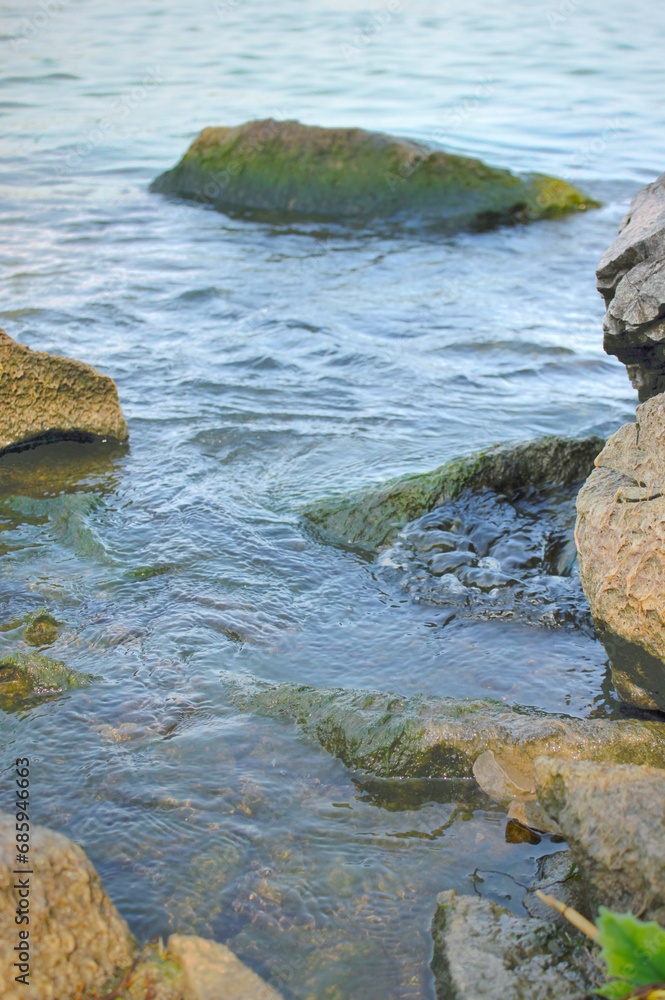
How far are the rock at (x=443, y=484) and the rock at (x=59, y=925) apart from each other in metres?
2.43

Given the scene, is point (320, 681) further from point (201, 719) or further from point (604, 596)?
point (604, 596)

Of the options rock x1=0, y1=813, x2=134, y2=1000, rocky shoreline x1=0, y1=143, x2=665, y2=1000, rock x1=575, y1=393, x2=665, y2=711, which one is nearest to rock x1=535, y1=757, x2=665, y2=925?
rocky shoreline x1=0, y1=143, x2=665, y2=1000

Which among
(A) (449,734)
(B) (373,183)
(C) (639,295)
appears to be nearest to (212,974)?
(A) (449,734)

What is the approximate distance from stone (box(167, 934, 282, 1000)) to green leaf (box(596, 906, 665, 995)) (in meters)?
0.87

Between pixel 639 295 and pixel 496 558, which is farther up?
pixel 639 295

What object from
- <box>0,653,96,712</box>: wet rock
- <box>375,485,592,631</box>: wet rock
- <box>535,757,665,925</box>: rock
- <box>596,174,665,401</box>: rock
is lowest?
<box>0,653,96,712</box>: wet rock

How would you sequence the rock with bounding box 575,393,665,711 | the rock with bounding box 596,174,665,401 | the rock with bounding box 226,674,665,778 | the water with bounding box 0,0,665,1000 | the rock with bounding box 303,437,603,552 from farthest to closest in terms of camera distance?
the rock with bounding box 303,437,603,552 → the rock with bounding box 596,174,665,401 → the rock with bounding box 575,393,665,711 → the rock with bounding box 226,674,665,778 → the water with bounding box 0,0,665,1000

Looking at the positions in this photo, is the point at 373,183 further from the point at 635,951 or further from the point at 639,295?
the point at 635,951

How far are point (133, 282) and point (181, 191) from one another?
4167 mm

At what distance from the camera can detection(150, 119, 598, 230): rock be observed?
1113 centimetres

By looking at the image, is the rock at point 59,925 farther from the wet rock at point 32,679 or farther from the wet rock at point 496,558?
the wet rock at point 496,558

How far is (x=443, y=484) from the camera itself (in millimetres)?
4547

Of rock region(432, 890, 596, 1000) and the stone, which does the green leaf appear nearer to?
rock region(432, 890, 596, 1000)

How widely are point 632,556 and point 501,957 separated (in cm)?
153
